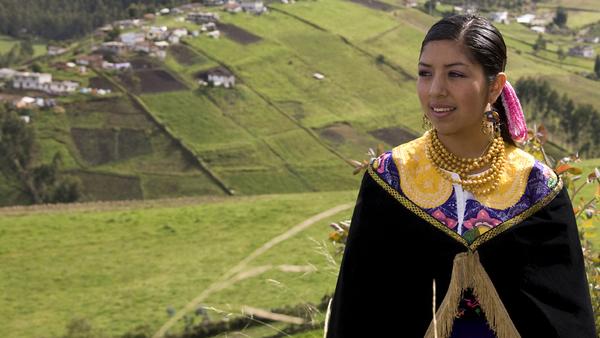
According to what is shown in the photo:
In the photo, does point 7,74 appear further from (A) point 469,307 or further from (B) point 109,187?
(A) point 469,307

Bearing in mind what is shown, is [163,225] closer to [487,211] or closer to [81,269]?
[81,269]

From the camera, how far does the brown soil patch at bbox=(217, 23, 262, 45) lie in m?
70.7

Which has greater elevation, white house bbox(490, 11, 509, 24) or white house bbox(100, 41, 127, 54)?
white house bbox(490, 11, 509, 24)

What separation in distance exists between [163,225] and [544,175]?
2691 centimetres

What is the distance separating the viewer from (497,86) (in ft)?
Result: 10.4

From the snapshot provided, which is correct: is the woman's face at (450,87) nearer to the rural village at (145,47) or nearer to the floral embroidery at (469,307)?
the floral embroidery at (469,307)

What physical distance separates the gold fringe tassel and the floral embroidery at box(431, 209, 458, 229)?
0.42 ft

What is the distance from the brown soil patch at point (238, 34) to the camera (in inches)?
2783

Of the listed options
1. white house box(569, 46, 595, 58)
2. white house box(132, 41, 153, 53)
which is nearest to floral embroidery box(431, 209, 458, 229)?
white house box(132, 41, 153, 53)

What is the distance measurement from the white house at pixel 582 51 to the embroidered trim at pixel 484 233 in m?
78.9

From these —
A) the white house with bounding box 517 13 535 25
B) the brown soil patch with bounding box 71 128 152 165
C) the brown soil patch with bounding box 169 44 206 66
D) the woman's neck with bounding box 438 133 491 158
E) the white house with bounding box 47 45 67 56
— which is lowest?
the white house with bounding box 47 45 67 56

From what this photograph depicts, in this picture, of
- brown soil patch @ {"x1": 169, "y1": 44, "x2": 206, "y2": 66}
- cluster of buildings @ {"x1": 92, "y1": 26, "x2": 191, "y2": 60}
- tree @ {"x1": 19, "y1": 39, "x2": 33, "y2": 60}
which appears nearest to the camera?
brown soil patch @ {"x1": 169, "y1": 44, "x2": 206, "y2": 66}

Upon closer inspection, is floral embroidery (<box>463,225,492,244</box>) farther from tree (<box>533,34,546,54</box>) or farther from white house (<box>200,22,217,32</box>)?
tree (<box>533,34,546,54</box>)

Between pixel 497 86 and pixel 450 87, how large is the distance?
0.22 m
